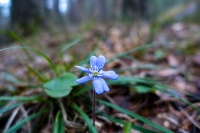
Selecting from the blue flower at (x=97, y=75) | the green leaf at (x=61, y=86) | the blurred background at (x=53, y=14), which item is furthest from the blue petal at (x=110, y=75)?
the blurred background at (x=53, y=14)

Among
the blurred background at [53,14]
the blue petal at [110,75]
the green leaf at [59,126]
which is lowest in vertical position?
the green leaf at [59,126]

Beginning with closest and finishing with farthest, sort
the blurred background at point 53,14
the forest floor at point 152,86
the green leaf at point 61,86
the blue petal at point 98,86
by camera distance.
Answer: the blue petal at point 98,86, the green leaf at point 61,86, the forest floor at point 152,86, the blurred background at point 53,14

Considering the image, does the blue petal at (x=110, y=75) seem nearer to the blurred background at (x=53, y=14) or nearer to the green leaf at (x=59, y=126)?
the green leaf at (x=59, y=126)

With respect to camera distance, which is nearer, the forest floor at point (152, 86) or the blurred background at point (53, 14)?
the forest floor at point (152, 86)

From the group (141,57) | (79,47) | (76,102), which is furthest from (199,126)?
(79,47)

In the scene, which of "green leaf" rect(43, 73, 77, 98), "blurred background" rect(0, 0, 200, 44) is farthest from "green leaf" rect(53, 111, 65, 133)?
"blurred background" rect(0, 0, 200, 44)

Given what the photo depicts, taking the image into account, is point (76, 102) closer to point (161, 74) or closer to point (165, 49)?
point (161, 74)

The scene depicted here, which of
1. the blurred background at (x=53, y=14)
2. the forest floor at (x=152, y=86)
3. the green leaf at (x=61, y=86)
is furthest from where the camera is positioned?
the blurred background at (x=53, y=14)

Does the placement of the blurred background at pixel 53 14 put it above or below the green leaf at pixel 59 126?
Answer: above
